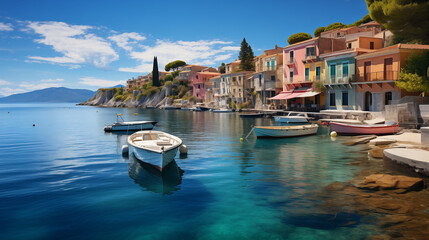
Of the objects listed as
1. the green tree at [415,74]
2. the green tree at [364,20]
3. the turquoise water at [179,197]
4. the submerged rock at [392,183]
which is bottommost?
the turquoise water at [179,197]

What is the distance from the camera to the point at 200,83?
3880 inches

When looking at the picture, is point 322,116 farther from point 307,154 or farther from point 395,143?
point 307,154

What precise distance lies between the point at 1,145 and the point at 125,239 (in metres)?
23.5

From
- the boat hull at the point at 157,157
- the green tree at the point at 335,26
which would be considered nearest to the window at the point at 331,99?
the boat hull at the point at 157,157

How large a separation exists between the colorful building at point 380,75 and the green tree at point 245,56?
142ft

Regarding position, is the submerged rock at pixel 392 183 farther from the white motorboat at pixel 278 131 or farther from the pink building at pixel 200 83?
the pink building at pixel 200 83

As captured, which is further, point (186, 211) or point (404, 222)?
point (186, 211)

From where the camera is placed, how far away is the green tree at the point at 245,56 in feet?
257

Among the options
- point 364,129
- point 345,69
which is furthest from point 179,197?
point 345,69

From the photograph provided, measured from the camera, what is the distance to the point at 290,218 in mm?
8383

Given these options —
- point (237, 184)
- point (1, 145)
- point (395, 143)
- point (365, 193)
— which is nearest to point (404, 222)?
point (365, 193)

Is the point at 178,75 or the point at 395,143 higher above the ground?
the point at 178,75

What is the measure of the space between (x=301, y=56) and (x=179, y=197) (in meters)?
42.0

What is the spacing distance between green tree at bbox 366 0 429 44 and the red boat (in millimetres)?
8547
